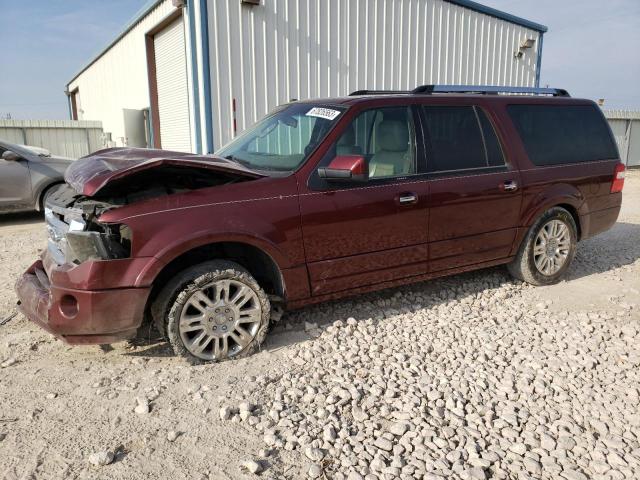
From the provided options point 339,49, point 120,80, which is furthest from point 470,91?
point 120,80

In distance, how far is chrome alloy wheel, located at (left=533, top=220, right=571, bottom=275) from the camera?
5156 mm

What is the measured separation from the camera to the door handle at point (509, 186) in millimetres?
4672

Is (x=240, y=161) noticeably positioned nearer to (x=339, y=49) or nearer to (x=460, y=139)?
(x=460, y=139)

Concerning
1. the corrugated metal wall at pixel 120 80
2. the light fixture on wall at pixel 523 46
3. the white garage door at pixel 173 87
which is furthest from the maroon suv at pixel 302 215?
the light fixture on wall at pixel 523 46

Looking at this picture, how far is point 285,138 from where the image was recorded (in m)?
4.28

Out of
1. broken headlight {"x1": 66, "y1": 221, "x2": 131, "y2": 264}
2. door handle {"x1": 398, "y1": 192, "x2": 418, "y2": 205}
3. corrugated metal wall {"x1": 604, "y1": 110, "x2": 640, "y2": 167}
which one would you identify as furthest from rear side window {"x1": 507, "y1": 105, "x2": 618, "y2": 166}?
corrugated metal wall {"x1": 604, "y1": 110, "x2": 640, "y2": 167}

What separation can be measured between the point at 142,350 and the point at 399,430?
2.00 meters

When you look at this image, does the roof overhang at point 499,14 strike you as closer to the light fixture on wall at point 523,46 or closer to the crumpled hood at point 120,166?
the light fixture on wall at point 523,46

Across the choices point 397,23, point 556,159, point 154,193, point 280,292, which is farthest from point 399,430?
point 397,23

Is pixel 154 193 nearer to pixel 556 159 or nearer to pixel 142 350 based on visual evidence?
pixel 142 350

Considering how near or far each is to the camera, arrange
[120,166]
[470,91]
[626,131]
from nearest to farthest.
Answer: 1. [120,166]
2. [470,91]
3. [626,131]

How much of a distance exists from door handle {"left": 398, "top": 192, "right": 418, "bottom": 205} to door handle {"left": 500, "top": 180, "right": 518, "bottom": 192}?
104cm

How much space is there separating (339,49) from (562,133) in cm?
697

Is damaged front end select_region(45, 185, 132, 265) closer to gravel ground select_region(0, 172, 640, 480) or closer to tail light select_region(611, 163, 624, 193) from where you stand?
gravel ground select_region(0, 172, 640, 480)
